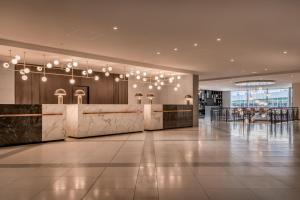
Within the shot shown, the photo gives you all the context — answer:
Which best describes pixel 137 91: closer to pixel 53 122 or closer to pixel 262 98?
pixel 53 122

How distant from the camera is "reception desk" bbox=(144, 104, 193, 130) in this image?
1264cm

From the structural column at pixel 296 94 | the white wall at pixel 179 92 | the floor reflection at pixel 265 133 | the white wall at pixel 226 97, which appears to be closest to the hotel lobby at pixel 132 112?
the floor reflection at pixel 265 133

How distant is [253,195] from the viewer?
11.3 feet

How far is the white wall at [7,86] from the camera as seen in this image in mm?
11195

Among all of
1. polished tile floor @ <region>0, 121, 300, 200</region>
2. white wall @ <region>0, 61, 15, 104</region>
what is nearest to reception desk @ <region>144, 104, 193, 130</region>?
polished tile floor @ <region>0, 121, 300, 200</region>

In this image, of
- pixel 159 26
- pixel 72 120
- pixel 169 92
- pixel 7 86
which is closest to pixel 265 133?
pixel 169 92

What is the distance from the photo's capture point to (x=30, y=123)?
8.41m

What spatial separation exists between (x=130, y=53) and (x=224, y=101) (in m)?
24.1

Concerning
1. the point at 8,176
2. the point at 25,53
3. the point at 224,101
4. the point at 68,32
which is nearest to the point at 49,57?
the point at 25,53

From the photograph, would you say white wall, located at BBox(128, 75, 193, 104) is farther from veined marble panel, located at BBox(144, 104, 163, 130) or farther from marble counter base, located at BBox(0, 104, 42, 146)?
marble counter base, located at BBox(0, 104, 42, 146)

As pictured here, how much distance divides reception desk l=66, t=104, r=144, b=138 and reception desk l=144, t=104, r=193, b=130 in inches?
27.6

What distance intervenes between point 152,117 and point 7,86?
6.67 meters

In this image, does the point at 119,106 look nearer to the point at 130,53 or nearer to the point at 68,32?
the point at 130,53

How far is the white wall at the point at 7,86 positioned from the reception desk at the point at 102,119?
10.9 feet
